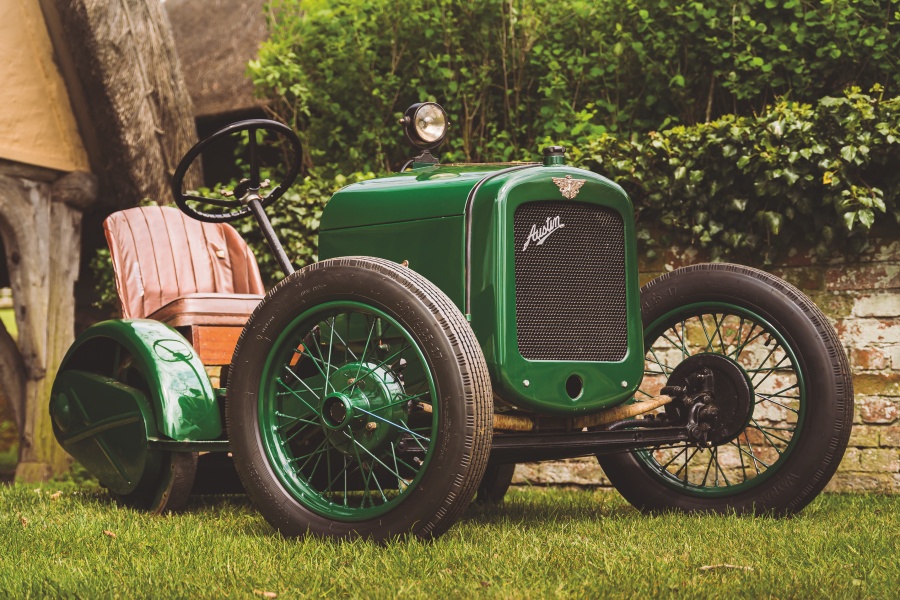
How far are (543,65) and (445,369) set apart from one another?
14.1ft

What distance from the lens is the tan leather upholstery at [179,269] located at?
14.2 ft

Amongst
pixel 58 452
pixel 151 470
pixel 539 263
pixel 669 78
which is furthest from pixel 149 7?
pixel 539 263

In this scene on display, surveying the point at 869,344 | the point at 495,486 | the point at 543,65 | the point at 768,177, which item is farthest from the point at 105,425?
the point at 543,65

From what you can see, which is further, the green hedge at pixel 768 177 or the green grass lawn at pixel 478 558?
the green hedge at pixel 768 177

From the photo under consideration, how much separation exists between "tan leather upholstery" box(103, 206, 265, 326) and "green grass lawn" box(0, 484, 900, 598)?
97 centimetres

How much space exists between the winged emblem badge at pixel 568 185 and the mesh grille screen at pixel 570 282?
39 mm

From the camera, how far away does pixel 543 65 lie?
666 cm

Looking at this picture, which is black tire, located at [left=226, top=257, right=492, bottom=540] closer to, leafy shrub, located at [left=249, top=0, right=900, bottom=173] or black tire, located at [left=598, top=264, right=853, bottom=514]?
black tire, located at [left=598, top=264, right=853, bottom=514]

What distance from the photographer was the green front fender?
11.9 feet

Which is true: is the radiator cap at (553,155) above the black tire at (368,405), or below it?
above

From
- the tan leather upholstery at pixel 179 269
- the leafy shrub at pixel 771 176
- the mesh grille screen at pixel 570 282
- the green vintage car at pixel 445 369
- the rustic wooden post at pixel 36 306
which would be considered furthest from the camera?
the rustic wooden post at pixel 36 306

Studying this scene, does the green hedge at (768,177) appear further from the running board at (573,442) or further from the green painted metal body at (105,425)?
the green painted metal body at (105,425)

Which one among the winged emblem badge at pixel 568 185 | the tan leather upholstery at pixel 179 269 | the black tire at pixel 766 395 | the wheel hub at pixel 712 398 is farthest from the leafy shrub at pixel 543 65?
the winged emblem badge at pixel 568 185

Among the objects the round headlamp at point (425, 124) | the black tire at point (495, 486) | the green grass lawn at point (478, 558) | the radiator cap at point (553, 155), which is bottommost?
the black tire at point (495, 486)
